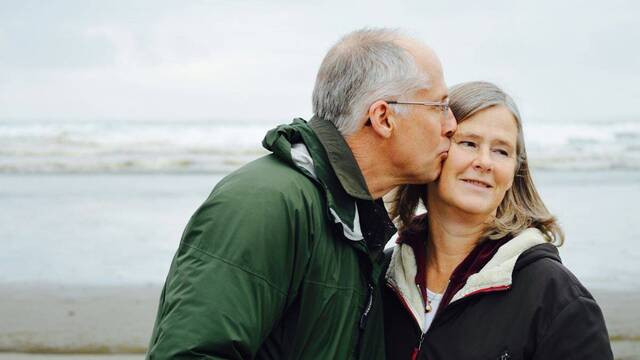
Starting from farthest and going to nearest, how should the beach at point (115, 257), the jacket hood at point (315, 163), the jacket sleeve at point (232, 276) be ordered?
the beach at point (115, 257) → the jacket hood at point (315, 163) → the jacket sleeve at point (232, 276)

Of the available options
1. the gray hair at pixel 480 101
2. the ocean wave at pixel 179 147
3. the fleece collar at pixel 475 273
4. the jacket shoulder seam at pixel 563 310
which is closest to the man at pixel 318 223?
the gray hair at pixel 480 101

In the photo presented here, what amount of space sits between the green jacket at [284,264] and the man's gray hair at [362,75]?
0.08 m

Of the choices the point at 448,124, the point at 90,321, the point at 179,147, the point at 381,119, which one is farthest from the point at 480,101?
the point at 179,147

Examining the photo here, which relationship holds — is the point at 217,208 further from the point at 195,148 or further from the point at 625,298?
the point at 195,148

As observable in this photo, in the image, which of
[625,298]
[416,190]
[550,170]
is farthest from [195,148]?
[416,190]

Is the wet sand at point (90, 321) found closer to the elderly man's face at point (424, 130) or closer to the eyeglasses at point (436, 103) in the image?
the elderly man's face at point (424, 130)

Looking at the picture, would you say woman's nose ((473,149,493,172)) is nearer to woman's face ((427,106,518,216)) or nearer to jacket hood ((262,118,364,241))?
woman's face ((427,106,518,216))

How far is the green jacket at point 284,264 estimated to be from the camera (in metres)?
2.41

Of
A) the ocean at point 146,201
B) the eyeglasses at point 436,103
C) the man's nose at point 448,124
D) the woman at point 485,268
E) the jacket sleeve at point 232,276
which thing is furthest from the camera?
the ocean at point 146,201

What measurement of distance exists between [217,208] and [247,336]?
1.28 ft

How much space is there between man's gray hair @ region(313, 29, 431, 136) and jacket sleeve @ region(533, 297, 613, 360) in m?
0.90

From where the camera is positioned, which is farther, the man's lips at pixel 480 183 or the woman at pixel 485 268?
the man's lips at pixel 480 183

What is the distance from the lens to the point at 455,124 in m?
3.22

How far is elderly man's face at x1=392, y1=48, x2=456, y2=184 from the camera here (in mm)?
3008
